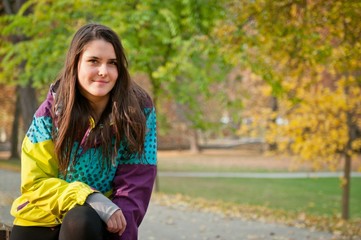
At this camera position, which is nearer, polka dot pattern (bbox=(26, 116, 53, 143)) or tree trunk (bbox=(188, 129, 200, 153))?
polka dot pattern (bbox=(26, 116, 53, 143))

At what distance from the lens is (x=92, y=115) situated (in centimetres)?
281

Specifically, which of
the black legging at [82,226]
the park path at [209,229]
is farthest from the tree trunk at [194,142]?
the black legging at [82,226]

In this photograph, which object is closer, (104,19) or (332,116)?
(104,19)

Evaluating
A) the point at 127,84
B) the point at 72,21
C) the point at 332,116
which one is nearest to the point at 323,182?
the point at 332,116

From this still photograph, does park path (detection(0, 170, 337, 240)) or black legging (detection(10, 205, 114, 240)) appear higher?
black legging (detection(10, 205, 114, 240))

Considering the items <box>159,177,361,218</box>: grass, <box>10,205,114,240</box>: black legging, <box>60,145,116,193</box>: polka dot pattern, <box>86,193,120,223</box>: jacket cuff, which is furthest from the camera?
<box>159,177,361,218</box>: grass

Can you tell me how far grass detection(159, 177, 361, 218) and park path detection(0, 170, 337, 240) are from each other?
6.28 meters

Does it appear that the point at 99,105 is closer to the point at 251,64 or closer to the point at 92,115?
the point at 92,115

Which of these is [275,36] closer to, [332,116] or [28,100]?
[332,116]

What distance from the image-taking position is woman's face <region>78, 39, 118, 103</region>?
9.04 ft

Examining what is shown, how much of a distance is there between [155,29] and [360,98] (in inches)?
165

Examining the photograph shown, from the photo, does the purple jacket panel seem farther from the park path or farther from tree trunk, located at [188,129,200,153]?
tree trunk, located at [188,129,200,153]

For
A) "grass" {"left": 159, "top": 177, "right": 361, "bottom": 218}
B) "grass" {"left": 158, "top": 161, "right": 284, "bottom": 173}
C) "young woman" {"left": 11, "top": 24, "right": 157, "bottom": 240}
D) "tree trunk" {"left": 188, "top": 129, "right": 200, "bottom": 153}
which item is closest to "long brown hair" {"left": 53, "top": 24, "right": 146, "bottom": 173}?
"young woman" {"left": 11, "top": 24, "right": 157, "bottom": 240}

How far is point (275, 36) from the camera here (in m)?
7.40
